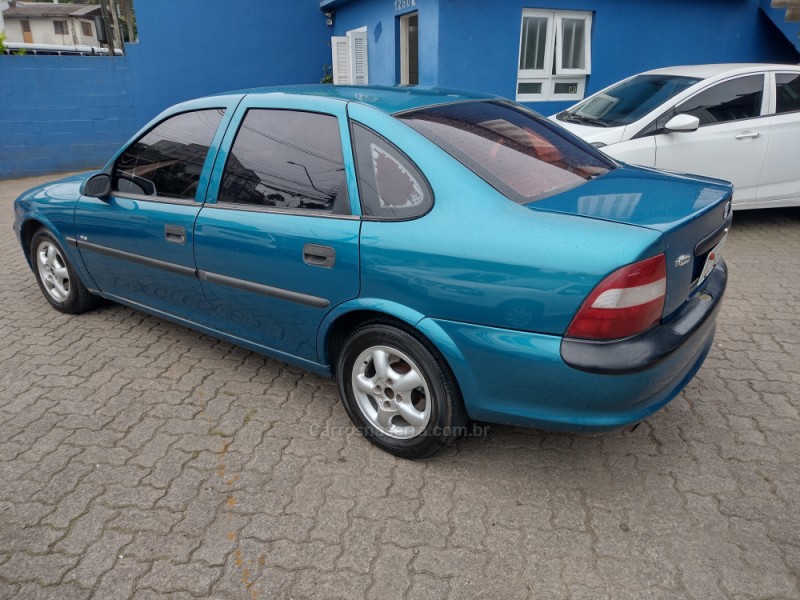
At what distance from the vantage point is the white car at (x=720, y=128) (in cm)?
551

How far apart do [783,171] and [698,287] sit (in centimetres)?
429

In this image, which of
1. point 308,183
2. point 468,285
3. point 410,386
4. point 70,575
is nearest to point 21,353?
point 70,575

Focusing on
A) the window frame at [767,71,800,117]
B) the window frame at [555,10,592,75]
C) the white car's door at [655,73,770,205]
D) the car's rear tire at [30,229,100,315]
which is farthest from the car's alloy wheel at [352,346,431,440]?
the window frame at [555,10,592,75]

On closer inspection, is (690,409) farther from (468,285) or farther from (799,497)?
(468,285)

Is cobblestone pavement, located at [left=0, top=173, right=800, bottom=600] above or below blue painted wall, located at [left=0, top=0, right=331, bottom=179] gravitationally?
below

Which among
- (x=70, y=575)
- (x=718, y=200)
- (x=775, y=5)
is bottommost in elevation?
(x=70, y=575)

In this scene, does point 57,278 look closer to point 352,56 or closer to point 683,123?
point 683,123

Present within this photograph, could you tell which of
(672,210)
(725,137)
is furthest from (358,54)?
(672,210)

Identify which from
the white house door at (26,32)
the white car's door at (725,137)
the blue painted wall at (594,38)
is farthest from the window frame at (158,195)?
the white house door at (26,32)

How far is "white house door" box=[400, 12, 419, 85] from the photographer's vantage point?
905 cm

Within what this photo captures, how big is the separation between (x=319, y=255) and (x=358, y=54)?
27.7 ft

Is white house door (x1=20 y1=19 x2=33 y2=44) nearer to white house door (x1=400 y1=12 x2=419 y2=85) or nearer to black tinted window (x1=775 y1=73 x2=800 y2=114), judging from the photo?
white house door (x1=400 y1=12 x2=419 y2=85)

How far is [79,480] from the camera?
106 inches

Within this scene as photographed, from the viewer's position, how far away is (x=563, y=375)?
216cm
